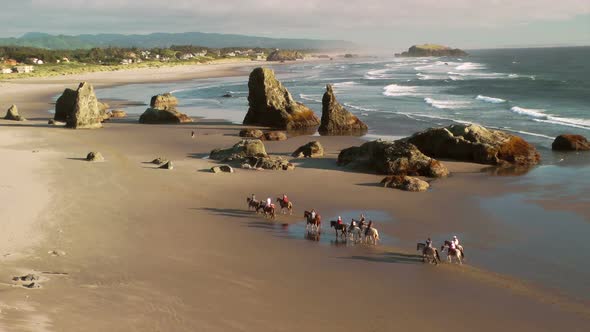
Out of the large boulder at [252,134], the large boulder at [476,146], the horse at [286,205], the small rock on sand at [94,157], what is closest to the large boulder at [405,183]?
the horse at [286,205]

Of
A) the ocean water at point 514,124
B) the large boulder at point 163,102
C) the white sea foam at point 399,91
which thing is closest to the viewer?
the ocean water at point 514,124

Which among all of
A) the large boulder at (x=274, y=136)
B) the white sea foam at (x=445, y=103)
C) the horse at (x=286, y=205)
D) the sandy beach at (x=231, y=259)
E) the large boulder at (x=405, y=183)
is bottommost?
the sandy beach at (x=231, y=259)

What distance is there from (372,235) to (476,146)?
59.9 feet

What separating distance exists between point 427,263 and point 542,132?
34.6 meters

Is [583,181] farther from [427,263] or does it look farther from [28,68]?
[28,68]

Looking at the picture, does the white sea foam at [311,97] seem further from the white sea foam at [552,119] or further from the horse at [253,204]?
the horse at [253,204]

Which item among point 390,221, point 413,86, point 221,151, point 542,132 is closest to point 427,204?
point 390,221

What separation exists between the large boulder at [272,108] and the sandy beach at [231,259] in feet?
64.9

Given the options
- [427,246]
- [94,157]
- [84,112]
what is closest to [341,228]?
[427,246]

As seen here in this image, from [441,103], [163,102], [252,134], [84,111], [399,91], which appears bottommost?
[252,134]

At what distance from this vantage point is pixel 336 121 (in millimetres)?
50375

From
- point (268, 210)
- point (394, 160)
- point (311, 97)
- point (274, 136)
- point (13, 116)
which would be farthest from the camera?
point (311, 97)

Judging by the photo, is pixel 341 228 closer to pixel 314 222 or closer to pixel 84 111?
pixel 314 222

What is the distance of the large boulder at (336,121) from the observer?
50219 millimetres
